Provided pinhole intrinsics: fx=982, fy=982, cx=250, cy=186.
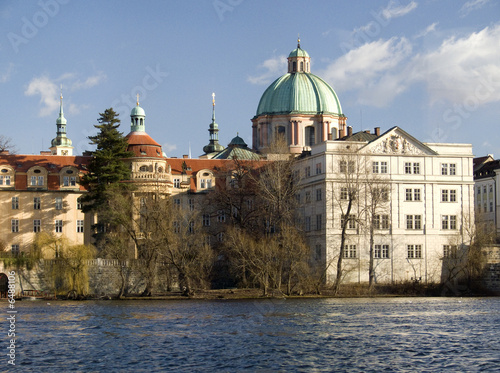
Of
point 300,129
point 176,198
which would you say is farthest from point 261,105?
point 176,198

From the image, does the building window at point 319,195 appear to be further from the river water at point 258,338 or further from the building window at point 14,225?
the building window at point 14,225

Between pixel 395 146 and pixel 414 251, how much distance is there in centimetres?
1101

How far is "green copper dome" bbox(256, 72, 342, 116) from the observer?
420ft

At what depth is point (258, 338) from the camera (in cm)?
5256

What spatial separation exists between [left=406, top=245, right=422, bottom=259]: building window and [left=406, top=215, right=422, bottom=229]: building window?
2094 mm

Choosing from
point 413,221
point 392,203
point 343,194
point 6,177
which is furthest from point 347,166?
point 6,177

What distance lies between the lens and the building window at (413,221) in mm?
101438

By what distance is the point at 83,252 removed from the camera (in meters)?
90.5

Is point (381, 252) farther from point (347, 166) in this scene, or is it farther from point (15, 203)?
point (15, 203)

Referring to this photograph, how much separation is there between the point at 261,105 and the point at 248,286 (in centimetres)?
4450

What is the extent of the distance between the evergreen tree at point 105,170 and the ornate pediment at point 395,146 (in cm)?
2587

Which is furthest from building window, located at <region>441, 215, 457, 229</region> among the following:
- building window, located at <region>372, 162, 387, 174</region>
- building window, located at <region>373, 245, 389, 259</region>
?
building window, located at <region>372, 162, 387, 174</region>

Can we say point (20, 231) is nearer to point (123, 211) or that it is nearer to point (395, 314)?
point (123, 211)

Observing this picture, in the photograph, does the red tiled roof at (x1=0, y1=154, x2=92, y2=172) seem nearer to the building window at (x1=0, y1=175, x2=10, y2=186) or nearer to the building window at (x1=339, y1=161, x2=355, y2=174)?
the building window at (x1=0, y1=175, x2=10, y2=186)
